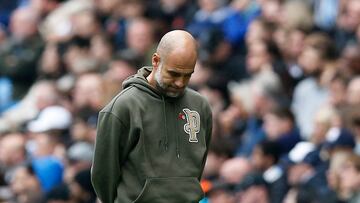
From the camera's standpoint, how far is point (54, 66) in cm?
1574

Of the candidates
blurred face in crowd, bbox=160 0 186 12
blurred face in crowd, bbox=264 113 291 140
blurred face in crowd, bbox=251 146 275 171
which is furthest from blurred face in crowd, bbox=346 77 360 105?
blurred face in crowd, bbox=160 0 186 12

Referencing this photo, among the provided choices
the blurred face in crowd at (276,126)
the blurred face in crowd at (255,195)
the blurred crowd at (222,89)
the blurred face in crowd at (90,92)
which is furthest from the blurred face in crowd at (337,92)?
the blurred face in crowd at (90,92)

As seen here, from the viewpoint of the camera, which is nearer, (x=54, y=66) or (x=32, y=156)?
(x=32, y=156)

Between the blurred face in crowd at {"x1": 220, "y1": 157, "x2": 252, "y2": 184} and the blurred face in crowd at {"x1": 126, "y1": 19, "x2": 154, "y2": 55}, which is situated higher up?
the blurred face in crowd at {"x1": 126, "y1": 19, "x2": 154, "y2": 55}

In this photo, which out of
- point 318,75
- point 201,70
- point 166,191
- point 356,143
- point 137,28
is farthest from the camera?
point 137,28

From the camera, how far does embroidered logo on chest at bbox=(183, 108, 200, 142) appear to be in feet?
23.9

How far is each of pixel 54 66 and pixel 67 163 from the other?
132 inches

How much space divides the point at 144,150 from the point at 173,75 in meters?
0.45

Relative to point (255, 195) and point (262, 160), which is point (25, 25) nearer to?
point (262, 160)

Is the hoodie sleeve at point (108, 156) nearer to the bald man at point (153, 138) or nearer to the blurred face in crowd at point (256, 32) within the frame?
the bald man at point (153, 138)

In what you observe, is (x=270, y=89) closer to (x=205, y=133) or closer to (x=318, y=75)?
(x=318, y=75)

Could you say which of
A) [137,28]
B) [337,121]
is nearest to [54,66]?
[137,28]

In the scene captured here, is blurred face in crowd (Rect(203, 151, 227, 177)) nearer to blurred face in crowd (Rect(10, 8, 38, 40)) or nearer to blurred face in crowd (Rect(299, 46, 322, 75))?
blurred face in crowd (Rect(299, 46, 322, 75))

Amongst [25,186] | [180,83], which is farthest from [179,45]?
[25,186]
